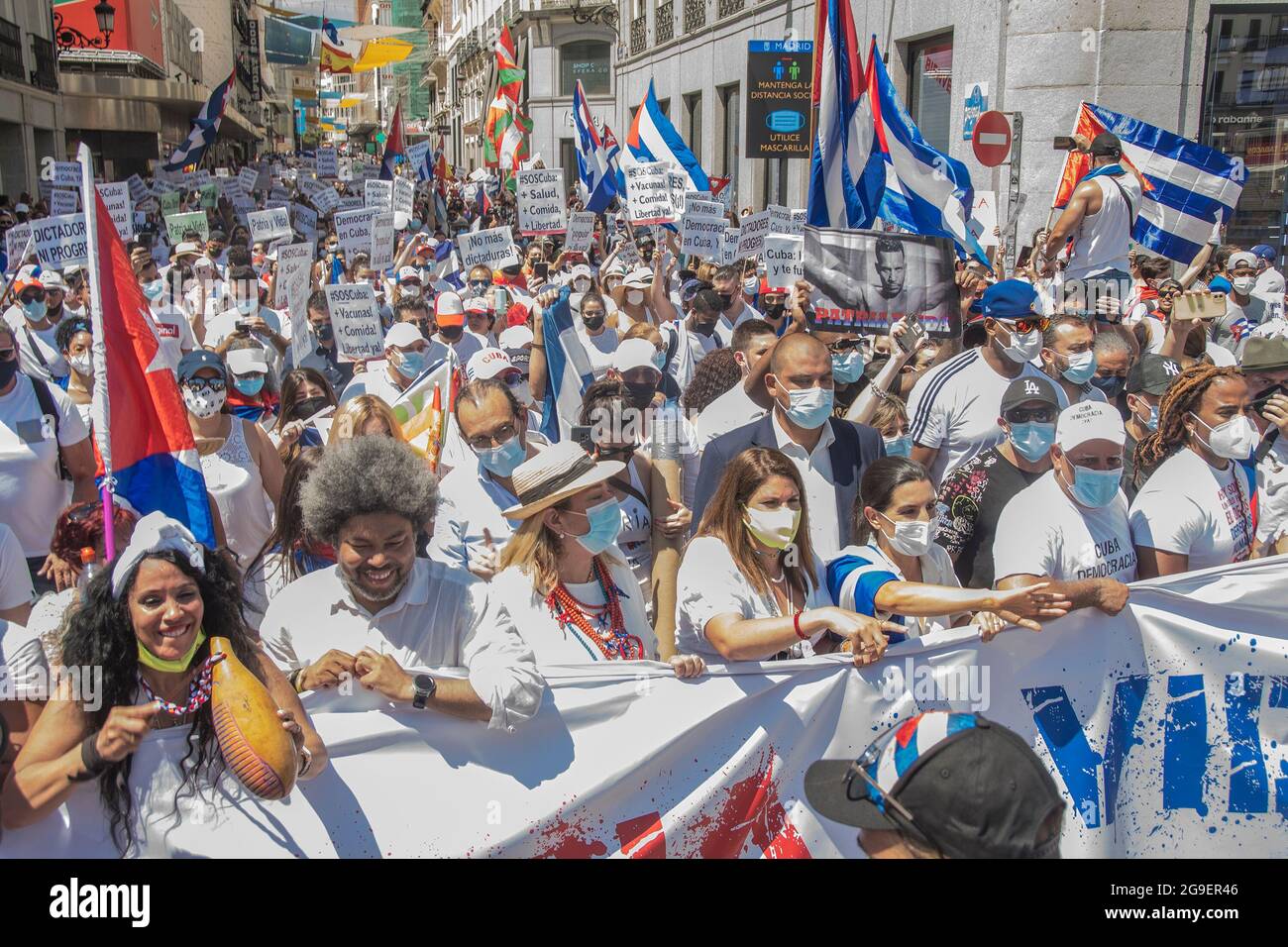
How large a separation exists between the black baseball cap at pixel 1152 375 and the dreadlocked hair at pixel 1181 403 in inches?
77.1

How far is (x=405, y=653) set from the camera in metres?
3.40

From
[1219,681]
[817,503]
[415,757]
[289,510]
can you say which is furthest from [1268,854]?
[289,510]

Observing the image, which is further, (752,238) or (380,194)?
(380,194)

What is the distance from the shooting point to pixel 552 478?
371 cm

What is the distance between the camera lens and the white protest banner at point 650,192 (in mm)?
11773

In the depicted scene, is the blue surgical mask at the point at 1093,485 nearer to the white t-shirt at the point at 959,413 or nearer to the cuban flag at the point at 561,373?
the white t-shirt at the point at 959,413

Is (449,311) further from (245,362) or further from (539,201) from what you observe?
(539,201)

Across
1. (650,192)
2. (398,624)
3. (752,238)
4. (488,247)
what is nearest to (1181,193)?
(752,238)

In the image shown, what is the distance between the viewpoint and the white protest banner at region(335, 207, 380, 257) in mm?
10766

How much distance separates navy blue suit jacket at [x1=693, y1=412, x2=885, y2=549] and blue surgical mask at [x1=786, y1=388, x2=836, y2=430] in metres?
0.12

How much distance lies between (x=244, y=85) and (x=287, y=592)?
252 ft

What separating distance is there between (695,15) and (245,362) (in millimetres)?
28772

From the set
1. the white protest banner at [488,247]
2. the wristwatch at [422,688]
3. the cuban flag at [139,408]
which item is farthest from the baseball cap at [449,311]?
the wristwatch at [422,688]

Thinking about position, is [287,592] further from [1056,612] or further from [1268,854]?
[1268,854]
